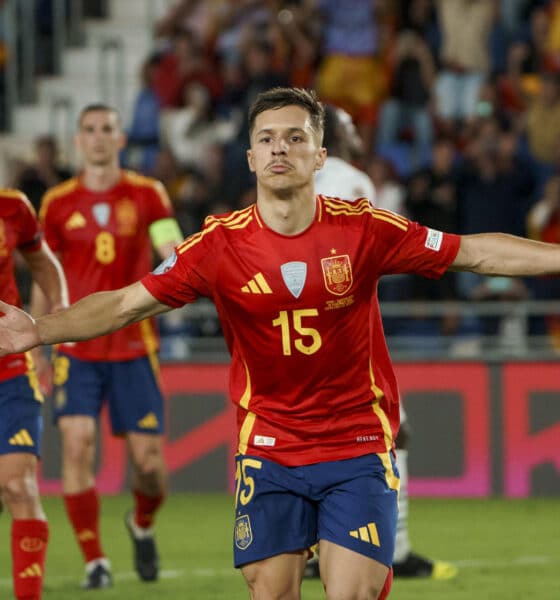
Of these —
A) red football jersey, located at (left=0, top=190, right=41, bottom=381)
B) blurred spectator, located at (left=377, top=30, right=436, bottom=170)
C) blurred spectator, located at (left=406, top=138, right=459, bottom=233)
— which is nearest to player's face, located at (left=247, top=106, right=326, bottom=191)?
red football jersey, located at (left=0, top=190, right=41, bottom=381)

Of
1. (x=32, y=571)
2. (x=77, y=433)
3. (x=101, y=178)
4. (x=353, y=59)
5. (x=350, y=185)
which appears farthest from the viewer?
(x=353, y=59)

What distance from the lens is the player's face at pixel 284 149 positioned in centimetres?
523

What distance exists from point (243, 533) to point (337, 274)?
37.1 inches

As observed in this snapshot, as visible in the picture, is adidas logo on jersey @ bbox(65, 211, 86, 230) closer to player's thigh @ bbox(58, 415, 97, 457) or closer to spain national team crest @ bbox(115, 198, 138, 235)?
spain national team crest @ bbox(115, 198, 138, 235)

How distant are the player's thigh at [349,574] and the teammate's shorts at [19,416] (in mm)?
1998

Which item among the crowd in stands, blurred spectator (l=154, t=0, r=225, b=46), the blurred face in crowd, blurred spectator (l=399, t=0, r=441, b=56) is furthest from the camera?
blurred spectator (l=154, t=0, r=225, b=46)

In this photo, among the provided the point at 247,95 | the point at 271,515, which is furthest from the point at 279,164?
the point at 247,95

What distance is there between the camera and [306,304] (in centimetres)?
528

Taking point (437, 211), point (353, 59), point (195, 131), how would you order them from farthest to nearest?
1. point (353, 59)
2. point (195, 131)
3. point (437, 211)

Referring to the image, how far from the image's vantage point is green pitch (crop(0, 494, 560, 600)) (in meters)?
8.05

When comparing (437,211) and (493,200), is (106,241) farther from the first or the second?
(493,200)

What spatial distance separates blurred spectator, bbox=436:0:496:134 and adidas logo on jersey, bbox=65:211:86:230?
7538 millimetres

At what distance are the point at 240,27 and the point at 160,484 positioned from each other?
880 cm

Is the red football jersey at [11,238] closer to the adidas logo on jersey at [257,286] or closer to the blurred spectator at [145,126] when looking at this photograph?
the adidas logo on jersey at [257,286]
